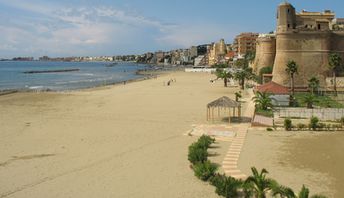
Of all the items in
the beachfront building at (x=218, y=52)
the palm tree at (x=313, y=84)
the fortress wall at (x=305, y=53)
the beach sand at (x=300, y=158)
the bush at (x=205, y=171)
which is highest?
the beachfront building at (x=218, y=52)

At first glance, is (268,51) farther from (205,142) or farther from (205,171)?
(205,171)

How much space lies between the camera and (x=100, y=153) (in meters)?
17.1

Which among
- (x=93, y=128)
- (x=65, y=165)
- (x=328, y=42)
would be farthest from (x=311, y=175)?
(x=328, y=42)

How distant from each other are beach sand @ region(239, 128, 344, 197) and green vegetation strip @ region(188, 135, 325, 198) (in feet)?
4.79

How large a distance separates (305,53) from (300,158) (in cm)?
2625

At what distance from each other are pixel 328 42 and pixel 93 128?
2671 centimetres

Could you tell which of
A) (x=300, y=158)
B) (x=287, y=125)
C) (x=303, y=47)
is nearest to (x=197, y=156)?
(x=300, y=158)

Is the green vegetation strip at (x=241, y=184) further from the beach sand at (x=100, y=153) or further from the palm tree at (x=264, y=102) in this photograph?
the palm tree at (x=264, y=102)

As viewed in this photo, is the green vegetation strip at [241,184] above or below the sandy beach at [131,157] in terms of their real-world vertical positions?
above

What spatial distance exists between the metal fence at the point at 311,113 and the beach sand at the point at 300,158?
10.8ft

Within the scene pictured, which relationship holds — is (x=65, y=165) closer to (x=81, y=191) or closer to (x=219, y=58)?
(x=81, y=191)

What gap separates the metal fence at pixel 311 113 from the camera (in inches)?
923

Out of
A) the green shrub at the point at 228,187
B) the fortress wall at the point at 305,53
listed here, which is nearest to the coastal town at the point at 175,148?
the green shrub at the point at 228,187

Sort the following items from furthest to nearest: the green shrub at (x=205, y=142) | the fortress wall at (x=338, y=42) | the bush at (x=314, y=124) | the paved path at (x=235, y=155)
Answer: the fortress wall at (x=338, y=42)
the bush at (x=314, y=124)
the green shrub at (x=205, y=142)
the paved path at (x=235, y=155)
